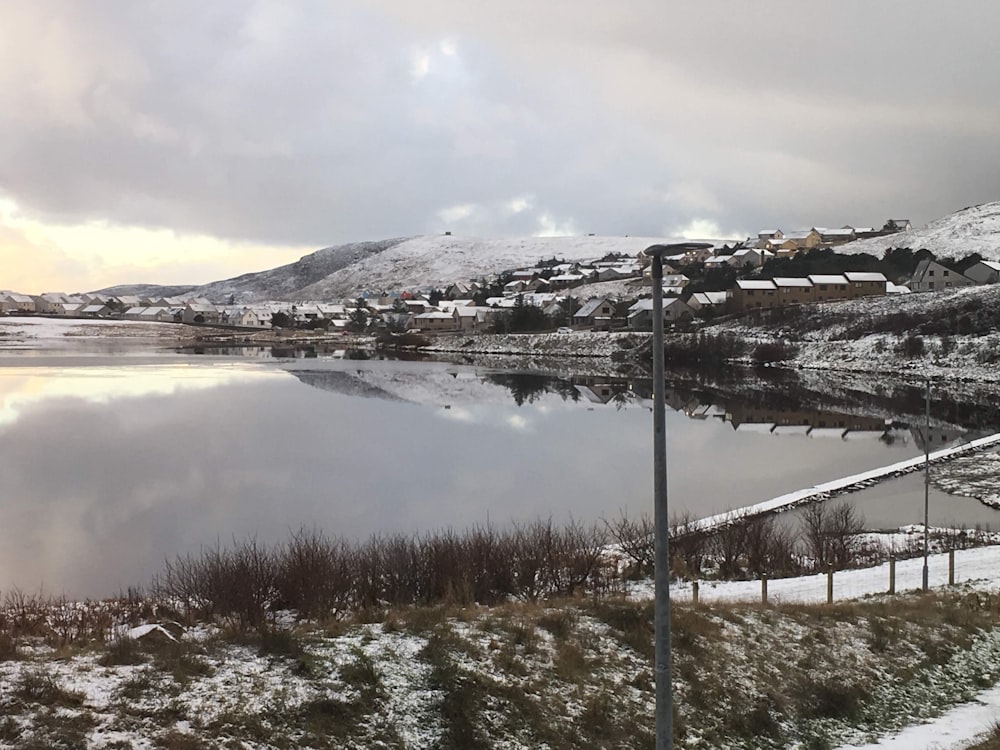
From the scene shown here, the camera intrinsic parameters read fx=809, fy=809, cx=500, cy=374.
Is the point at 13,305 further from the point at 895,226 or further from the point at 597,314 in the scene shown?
the point at 895,226

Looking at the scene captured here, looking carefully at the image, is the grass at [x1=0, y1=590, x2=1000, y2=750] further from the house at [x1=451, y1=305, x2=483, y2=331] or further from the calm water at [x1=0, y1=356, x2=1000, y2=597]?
the house at [x1=451, y1=305, x2=483, y2=331]

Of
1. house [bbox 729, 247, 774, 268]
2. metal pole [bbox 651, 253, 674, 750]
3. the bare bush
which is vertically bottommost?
the bare bush

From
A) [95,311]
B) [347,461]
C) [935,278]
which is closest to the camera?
[347,461]

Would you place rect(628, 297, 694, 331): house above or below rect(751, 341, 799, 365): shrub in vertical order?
above

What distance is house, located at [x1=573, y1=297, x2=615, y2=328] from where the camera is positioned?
120062 mm

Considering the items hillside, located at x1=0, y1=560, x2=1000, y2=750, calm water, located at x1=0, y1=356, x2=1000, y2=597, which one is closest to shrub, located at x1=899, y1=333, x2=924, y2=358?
calm water, located at x1=0, y1=356, x2=1000, y2=597

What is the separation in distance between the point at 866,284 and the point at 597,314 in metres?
36.8

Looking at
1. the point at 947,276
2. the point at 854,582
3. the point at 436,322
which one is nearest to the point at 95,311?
the point at 436,322

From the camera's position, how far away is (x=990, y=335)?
71812 mm

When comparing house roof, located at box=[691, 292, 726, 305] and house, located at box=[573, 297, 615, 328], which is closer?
house roof, located at box=[691, 292, 726, 305]

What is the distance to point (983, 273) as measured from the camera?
99.4m

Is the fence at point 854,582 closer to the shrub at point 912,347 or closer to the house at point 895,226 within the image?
the shrub at point 912,347

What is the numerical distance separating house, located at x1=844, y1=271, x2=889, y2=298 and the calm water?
58.7 metres

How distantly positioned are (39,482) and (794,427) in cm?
3571
